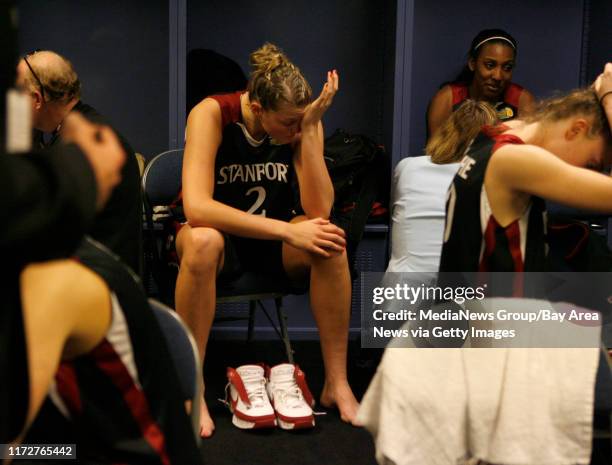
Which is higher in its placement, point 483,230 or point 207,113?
point 207,113

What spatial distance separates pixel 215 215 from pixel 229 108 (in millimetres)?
345

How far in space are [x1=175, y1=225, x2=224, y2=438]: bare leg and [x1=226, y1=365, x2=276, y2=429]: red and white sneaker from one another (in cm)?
9

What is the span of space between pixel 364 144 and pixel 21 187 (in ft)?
7.52

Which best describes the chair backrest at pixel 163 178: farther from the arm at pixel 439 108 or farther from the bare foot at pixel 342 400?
the arm at pixel 439 108

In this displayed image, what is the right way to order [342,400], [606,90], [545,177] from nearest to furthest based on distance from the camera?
[545,177]
[606,90]
[342,400]

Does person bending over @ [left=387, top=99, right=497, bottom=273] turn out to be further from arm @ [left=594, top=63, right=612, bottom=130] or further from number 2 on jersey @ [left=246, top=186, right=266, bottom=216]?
arm @ [left=594, top=63, right=612, bottom=130]

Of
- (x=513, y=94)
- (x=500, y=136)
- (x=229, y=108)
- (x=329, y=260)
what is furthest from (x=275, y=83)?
(x=513, y=94)

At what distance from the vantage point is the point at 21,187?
0.65m

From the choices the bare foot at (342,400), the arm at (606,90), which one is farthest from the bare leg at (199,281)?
the arm at (606,90)

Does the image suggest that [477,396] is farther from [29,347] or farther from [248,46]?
[248,46]

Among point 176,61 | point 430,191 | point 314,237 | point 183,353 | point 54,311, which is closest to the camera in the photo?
point 54,311

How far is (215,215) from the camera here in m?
2.10

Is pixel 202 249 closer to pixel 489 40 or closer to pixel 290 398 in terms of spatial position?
pixel 290 398

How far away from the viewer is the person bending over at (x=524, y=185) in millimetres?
1310
